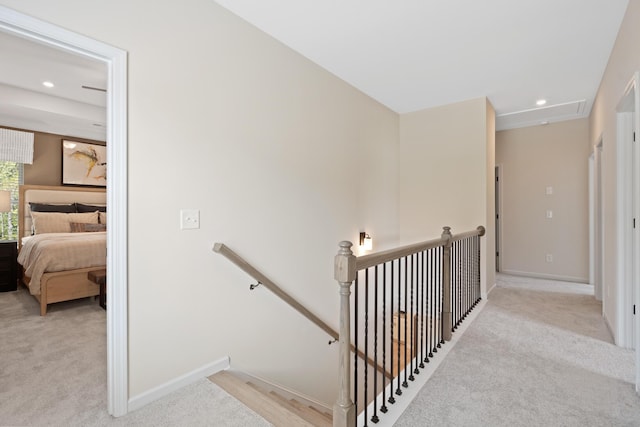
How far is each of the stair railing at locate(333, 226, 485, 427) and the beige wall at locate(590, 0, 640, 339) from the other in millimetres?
1137

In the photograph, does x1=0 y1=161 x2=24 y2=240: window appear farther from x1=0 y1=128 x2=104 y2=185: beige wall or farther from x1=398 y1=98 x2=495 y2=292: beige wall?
x1=398 y1=98 x2=495 y2=292: beige wall

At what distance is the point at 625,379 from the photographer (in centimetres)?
201

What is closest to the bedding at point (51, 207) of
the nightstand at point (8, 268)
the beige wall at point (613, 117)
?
the nightstand at point (8, 268)

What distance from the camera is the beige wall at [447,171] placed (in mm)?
3898

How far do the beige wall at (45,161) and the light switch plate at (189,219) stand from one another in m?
4.52

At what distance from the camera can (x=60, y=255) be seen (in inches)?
133

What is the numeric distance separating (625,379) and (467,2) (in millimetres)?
2774

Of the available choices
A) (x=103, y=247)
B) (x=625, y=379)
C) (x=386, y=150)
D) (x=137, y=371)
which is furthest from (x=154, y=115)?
(x=625, y=379)

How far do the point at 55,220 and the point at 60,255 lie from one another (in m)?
1.63

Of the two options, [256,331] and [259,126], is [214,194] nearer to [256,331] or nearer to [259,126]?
[259,126]

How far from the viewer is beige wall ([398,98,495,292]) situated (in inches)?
153

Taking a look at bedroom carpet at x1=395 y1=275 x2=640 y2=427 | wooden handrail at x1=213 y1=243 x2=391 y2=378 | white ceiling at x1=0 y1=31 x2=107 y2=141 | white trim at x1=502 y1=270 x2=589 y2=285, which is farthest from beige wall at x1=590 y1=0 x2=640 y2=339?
white ceiling at x1=0 y1=31 x2=107 y2=141

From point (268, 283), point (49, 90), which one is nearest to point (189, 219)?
point (268, 283)

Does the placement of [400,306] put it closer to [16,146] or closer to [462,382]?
[462,382]
